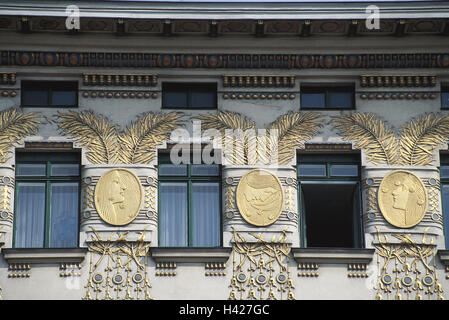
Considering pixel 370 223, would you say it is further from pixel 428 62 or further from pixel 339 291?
pixel 428 62

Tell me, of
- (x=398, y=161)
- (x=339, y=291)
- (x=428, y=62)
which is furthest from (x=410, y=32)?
(x=339, y=291)

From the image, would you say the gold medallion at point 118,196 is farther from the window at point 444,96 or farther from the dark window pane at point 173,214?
the window at point 444,96

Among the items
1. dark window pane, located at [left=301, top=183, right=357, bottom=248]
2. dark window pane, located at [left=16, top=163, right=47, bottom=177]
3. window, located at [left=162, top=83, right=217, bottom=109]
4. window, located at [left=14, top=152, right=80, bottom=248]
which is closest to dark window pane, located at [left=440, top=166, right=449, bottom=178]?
dark window pane, located at [left=301, top=183, right=357, bottom=248]

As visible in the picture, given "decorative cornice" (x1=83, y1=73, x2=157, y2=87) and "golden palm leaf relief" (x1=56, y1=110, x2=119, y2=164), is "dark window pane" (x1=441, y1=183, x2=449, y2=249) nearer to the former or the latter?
"decorative cornice" (x1=83, y1=73, x2=157, y2=87)

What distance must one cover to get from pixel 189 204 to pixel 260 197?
1.62 meters

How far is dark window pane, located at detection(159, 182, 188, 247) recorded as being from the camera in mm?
33781

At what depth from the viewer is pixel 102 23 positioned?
34375mm

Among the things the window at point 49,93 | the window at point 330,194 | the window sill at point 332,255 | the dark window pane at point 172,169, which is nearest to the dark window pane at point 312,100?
the window at point 330,194

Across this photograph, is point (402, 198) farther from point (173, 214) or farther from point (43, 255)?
point (43, 255)

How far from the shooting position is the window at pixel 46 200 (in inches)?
1325

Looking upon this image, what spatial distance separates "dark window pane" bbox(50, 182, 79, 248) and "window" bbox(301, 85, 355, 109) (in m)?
5.58

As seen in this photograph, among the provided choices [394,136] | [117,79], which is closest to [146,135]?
[117,79]

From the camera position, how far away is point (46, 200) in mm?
34031

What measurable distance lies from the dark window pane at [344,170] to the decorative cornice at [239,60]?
7.51 ft
